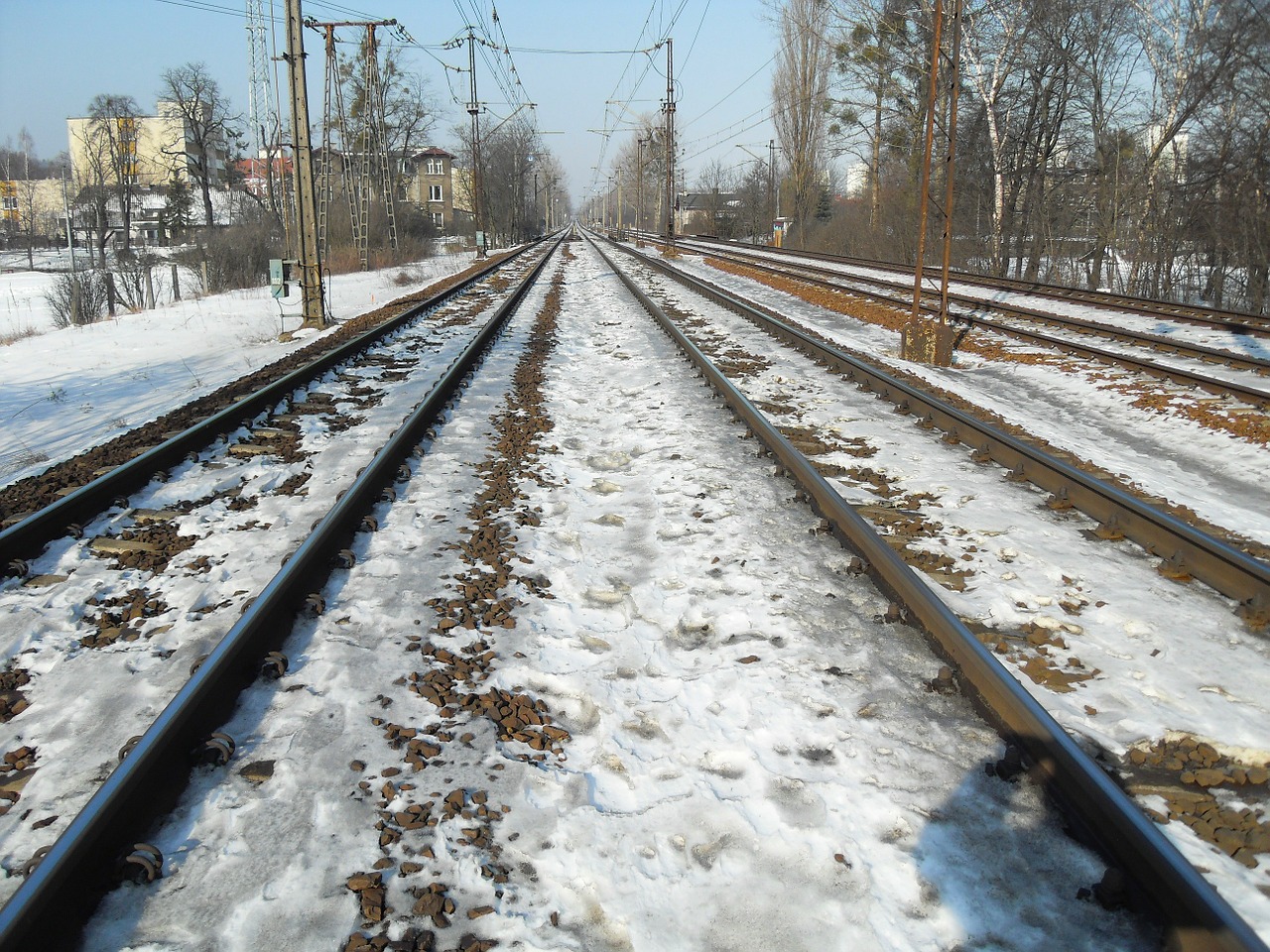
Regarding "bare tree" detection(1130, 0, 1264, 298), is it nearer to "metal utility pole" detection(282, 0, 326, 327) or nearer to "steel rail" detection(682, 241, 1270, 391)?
"steel rail" detection(682, 241, 1270, 391)

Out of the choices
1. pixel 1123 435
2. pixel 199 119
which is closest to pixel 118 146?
pixel 199 119

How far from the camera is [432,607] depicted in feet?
13.5

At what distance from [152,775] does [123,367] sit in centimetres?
1166

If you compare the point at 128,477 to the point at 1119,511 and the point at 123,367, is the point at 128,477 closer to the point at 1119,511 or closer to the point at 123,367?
the point at 1119,511

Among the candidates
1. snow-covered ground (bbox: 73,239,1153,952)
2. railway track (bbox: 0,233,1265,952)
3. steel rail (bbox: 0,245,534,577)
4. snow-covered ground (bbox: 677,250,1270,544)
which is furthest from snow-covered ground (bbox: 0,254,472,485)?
snow-covered ground (bbox: 677,250,1270,544)

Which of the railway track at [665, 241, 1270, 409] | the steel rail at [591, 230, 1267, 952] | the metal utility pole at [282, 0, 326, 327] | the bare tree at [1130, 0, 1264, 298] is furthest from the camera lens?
the bare tree at [1130, 0, 1264, 298]

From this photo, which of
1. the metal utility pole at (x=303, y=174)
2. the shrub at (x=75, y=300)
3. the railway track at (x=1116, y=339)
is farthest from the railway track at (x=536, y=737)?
the shrub at (x=75, y=300)

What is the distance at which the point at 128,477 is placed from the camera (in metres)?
5.75

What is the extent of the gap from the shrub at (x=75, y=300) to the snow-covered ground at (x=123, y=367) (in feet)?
3.82

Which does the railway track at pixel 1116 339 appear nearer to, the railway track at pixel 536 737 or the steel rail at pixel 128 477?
the railway track at pixel 536 737

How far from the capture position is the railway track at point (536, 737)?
231 cm

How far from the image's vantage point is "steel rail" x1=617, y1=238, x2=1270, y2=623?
4180mm

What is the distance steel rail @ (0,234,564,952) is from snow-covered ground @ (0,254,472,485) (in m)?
4.18

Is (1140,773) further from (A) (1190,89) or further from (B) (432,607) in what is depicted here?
(A) (1190,89)
